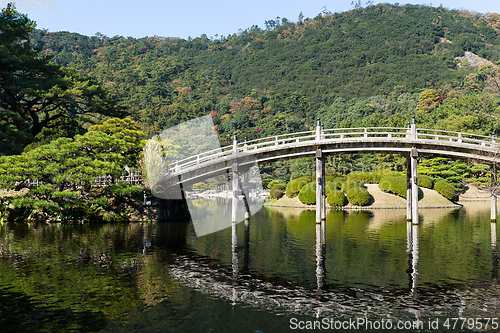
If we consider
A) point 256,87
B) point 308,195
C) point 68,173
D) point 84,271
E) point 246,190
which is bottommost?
point 84,271

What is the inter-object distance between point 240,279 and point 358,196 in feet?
113

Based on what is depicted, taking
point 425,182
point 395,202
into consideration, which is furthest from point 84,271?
point 425,182

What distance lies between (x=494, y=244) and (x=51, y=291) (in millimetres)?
22702

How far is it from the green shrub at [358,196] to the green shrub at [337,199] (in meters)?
0.82

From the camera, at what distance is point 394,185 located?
49594 millimetres

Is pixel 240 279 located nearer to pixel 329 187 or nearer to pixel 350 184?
pixel 329 187

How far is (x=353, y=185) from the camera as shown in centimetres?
5056

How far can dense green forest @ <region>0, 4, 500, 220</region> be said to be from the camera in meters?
39.2

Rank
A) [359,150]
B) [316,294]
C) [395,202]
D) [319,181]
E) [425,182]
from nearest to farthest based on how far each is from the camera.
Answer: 1. [316,294]
2. [319,181]
3. [359,150]
4. [395,202]
5. [425,182]

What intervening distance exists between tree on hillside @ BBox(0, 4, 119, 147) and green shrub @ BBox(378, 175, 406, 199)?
3555cm

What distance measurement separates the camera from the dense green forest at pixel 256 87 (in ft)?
129

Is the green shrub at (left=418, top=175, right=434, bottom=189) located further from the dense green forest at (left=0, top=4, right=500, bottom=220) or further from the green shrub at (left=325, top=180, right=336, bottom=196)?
the green shrub at (left=325, top=180, right=336, bottom=196)

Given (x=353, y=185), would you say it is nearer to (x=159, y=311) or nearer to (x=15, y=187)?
(x=15, y=187)

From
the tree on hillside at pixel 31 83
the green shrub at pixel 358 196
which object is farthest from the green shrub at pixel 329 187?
the tree on hillside at pixel 31 83
